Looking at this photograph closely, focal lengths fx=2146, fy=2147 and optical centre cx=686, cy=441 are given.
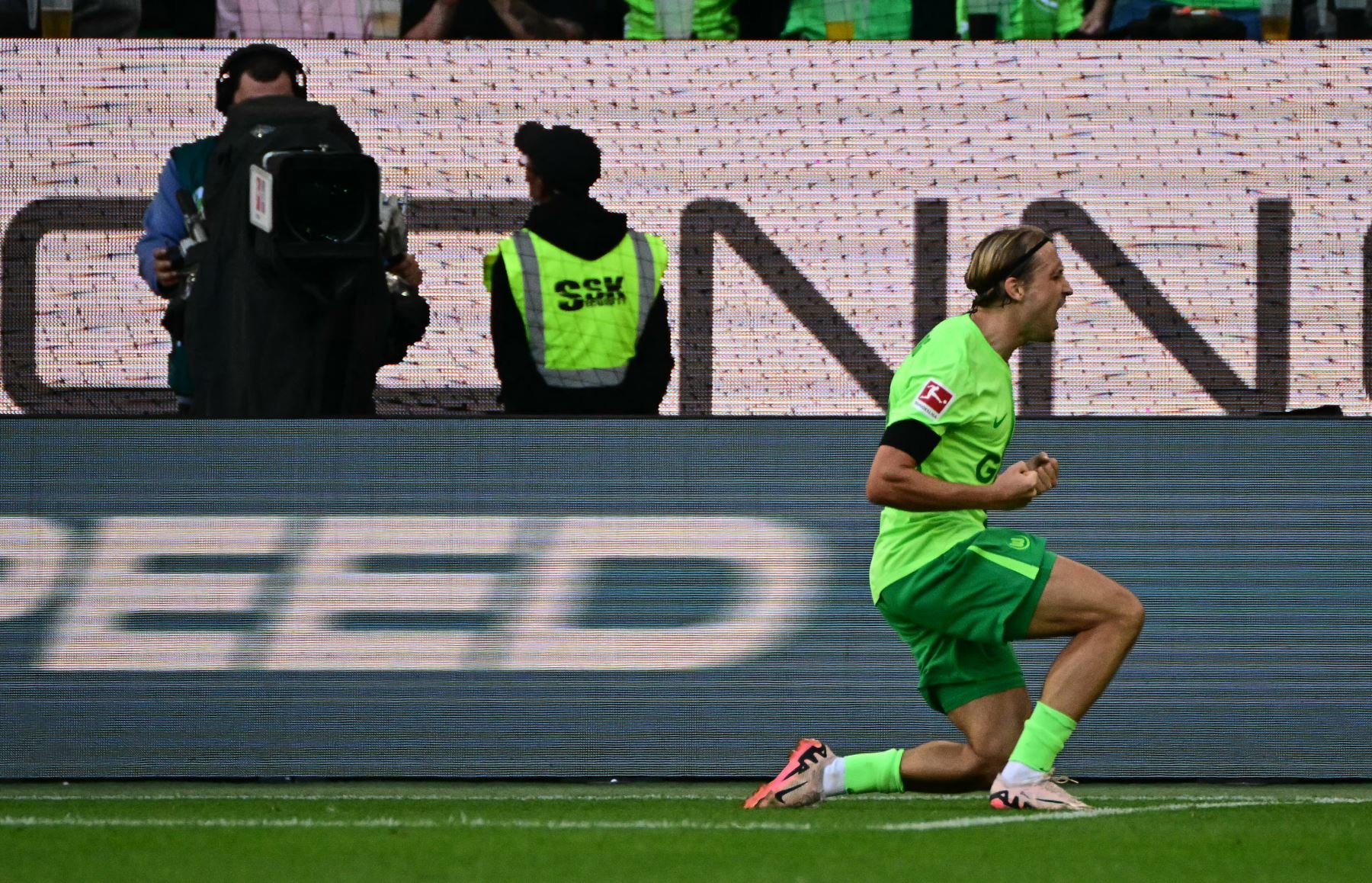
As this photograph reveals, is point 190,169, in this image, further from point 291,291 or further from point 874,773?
point 874,773

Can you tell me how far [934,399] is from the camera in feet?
16.4

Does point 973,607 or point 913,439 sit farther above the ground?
point 913,439

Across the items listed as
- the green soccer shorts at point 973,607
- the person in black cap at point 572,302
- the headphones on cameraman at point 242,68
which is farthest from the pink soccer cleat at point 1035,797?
the headphones on cameraman at point 242,68

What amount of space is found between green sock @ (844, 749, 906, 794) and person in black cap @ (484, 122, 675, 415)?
1.95 meters


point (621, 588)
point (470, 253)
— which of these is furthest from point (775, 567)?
point (470, 253)

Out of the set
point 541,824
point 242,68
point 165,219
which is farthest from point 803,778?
point 242,68

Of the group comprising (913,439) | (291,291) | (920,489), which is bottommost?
(920,489)

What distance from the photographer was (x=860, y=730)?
6.24 m

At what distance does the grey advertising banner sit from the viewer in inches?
245

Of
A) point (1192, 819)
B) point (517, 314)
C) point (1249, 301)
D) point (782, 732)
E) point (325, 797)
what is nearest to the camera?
point (1192, 819)

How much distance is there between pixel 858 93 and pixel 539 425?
11.8ft

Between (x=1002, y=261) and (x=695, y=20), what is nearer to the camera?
(x=1002, y=261)

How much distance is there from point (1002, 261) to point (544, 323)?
6.95ft

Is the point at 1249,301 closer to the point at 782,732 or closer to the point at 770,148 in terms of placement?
the point at 770,148
